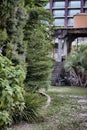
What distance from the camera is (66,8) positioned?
40.1m

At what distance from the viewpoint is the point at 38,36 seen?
9.70 metres

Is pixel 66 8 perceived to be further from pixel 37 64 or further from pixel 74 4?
pixel 37 64

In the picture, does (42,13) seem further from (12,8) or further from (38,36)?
(12,8)

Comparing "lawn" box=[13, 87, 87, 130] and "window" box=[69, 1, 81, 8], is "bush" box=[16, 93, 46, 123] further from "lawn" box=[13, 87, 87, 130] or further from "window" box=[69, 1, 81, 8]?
"window" box=[69, 1, 81, 8]

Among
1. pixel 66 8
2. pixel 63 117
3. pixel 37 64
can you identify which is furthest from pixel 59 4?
pixel 63 117

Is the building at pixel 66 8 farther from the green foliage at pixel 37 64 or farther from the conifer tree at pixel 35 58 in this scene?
the green foliage at pixel 37 64

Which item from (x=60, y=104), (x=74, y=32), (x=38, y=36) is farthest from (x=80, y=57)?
(x=60, y=104)

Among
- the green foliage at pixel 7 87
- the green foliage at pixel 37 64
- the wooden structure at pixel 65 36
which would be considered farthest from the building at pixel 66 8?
the green foliage at pixel 7 87

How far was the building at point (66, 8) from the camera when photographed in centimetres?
3997

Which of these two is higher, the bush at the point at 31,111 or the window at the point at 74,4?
the window at the point at 74,4

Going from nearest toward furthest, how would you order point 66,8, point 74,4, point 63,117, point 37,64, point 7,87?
point 7,87 → point 63,117 → point 37,64 → point 66,8 → point 74,4

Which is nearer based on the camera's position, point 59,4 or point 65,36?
point 65,36

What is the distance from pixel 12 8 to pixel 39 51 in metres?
2.83

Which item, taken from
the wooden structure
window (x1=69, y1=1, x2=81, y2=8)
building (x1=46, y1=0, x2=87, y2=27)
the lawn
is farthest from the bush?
window (x1=69, y1=1, x2=81, y2=8)
